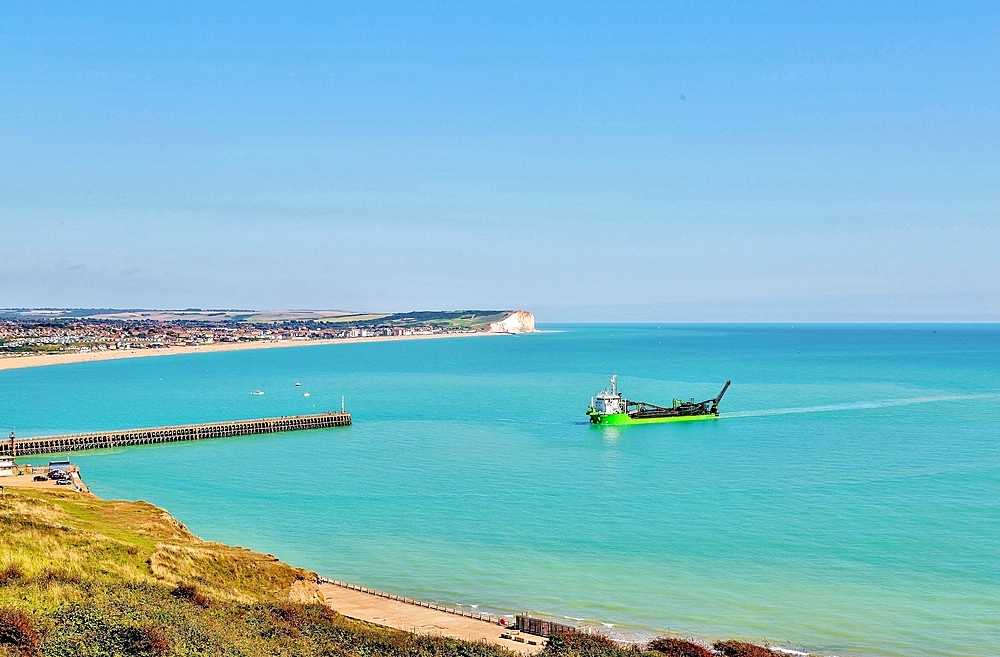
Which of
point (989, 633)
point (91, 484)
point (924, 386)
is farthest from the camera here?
point (924, 386)

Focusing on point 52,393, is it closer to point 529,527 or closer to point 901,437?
point 529,527

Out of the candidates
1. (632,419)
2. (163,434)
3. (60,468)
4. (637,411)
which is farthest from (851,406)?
(60,468)

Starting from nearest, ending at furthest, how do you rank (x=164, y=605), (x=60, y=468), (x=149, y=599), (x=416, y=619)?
(x=164, y=605)
(x=149, y=599)
(x=416, y=619)
(x=60, y=468)

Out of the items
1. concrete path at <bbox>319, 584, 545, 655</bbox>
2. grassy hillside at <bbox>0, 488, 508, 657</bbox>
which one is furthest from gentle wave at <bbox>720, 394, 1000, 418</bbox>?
grassy hillside at <bbox>0, 488, 508, 657</bbox>

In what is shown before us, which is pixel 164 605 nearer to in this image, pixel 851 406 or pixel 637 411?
pixel 637 411

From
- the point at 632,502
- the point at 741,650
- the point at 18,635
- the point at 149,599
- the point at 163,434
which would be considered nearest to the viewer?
the point at 18,635

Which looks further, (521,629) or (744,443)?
(744,443)

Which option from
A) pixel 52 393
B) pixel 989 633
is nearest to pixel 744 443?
pixel 989 633
